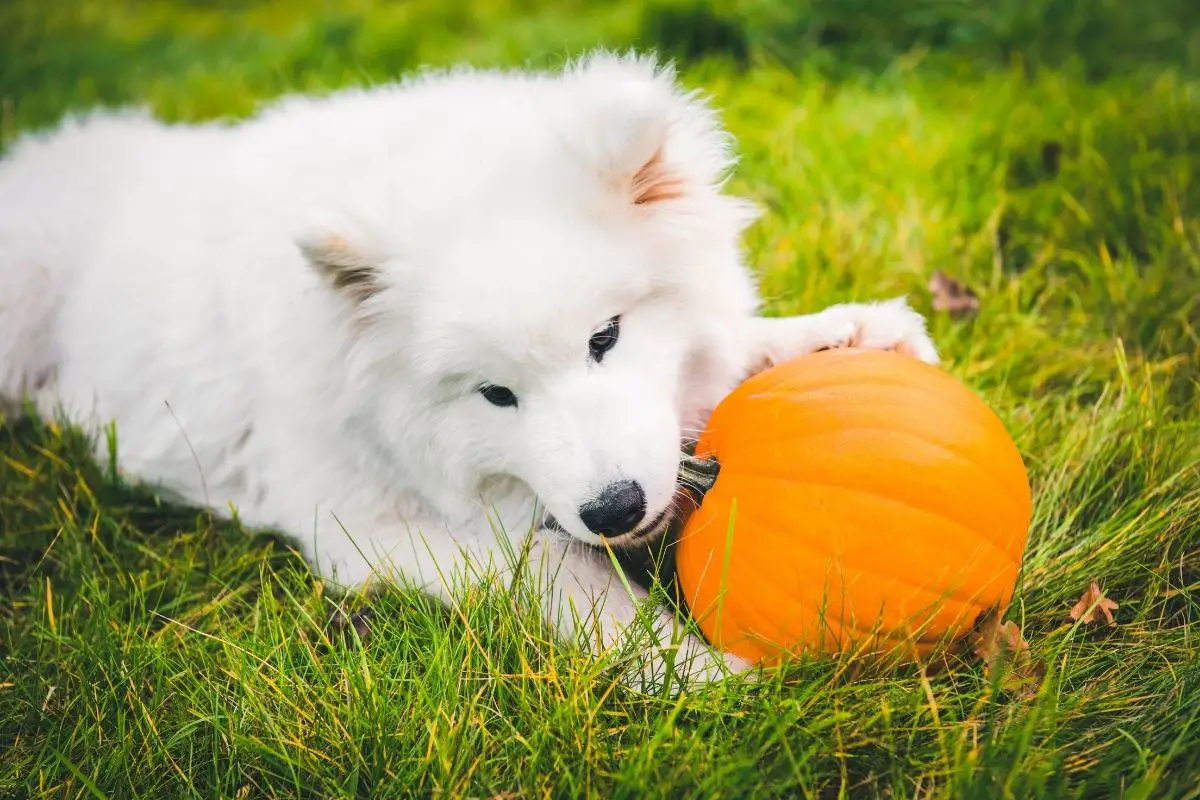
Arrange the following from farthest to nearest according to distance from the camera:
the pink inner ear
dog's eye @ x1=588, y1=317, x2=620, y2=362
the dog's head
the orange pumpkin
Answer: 1. the pink inner ear
2. dog's eye @ x1=588, y1=317, x2=620, y2=362
3. the dog's head
4. the orange pumpkin

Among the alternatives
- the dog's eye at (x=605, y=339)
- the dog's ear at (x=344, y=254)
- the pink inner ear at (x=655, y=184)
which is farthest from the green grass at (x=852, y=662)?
the pink inner ear at (x=655, y=184)

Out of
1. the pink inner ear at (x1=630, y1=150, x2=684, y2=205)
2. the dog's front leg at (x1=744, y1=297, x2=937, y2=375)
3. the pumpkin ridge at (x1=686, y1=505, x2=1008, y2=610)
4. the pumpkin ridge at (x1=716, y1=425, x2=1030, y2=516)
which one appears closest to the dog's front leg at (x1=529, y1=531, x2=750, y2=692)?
the pumpkin ridge at (x1=686, y1=505, x2=1008, y2=610)

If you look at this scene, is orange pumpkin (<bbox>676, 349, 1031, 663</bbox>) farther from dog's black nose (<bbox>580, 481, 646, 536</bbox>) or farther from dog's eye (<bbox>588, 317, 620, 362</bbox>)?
dog's eye (<bbox>588, 317, 620, 362</bbox>)

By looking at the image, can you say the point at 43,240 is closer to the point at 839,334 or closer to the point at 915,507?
the point at 839,334

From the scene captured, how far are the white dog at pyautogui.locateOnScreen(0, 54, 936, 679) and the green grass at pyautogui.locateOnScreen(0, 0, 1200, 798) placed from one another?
193mm

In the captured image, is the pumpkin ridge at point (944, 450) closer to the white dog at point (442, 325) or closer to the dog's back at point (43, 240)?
the white dog at point (442, 325)

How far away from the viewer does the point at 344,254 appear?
199 cm

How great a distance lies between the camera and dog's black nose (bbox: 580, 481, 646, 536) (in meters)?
1.81

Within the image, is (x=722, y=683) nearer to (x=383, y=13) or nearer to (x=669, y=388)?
(x=669, y=388)

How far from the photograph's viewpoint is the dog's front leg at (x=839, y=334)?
234 cm

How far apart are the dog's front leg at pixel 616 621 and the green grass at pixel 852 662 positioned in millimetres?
69

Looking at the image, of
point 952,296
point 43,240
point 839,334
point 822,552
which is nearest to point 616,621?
point 822,552

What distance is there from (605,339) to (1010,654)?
1060mm

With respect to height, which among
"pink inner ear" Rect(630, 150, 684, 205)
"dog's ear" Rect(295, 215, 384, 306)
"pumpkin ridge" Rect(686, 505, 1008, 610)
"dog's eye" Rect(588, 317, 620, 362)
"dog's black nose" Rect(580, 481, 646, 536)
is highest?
"pink inner ear" Rect(630, 150, 684, 205)
